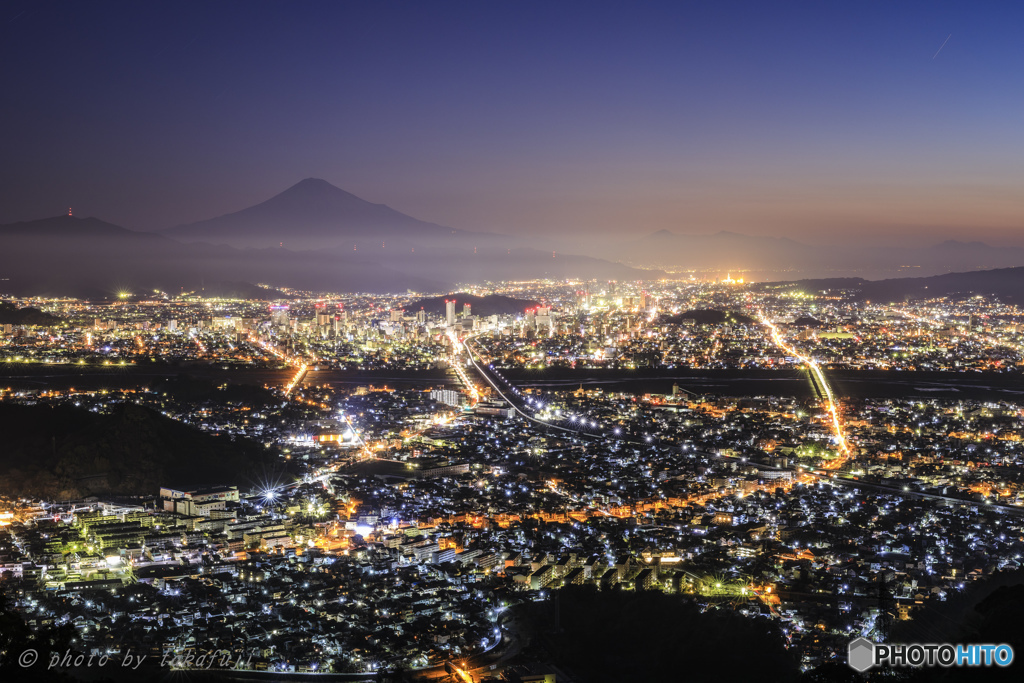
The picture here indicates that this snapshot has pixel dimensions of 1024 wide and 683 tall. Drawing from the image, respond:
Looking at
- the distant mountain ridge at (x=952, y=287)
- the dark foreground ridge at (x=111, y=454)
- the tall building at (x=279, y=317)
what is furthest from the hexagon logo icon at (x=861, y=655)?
the distant mountain ridge at (x=952, y=287)

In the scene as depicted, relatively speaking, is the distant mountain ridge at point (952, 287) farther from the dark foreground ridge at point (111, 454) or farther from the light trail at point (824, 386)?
the dark foreground ridge at point (111, 454)

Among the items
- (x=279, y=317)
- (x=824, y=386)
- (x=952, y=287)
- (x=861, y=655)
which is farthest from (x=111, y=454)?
(x=952, y=287)

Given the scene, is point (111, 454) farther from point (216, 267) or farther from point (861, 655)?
point (216, 267)

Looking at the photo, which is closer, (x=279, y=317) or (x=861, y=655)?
(x=861, y=655)

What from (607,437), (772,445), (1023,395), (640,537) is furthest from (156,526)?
(1023,395)

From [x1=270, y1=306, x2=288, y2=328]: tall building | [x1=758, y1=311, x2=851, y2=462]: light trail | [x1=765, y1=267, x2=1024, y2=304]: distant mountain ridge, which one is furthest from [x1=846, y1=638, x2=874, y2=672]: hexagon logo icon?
[x1=765, y1=267, x2=1024, y2=304]: distant mountain ridge

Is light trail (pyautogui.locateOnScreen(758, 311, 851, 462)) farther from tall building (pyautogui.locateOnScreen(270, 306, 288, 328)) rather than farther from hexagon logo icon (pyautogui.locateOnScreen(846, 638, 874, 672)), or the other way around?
tall building (pyautogui.locateOnScreen(270, 306, 288, 328))
